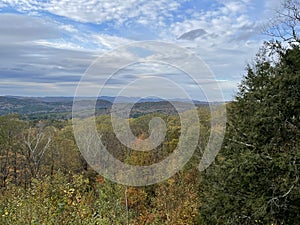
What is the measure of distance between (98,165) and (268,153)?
1835 cm

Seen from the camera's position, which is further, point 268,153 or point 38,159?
point 38,159

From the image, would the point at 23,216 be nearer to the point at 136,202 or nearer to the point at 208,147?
the point at 208,147

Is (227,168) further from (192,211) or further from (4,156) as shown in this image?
(4,156)

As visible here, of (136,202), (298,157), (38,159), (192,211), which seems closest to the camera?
(298,157)

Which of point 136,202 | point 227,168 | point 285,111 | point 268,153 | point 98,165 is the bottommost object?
point 136,202

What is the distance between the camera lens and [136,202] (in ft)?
85.0

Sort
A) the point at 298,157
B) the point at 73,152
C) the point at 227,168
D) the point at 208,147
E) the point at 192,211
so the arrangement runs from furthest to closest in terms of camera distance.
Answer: the point at 73,152, the point at 208,147, the point at 192,211, the point at 227,168, the point at 298,157

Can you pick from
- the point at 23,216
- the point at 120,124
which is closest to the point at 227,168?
the point at 120,124

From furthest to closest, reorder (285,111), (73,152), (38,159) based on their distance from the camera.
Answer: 1. (73,152)
2. (38,159)
3. (285,111)

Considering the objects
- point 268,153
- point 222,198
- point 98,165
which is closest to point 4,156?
point 98,165

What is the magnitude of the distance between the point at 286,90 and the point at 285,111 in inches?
34.3

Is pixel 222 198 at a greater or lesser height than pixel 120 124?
lesser

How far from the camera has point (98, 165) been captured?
29.2 m

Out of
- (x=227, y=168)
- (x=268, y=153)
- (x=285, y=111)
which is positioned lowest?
(x=227, y=168)
